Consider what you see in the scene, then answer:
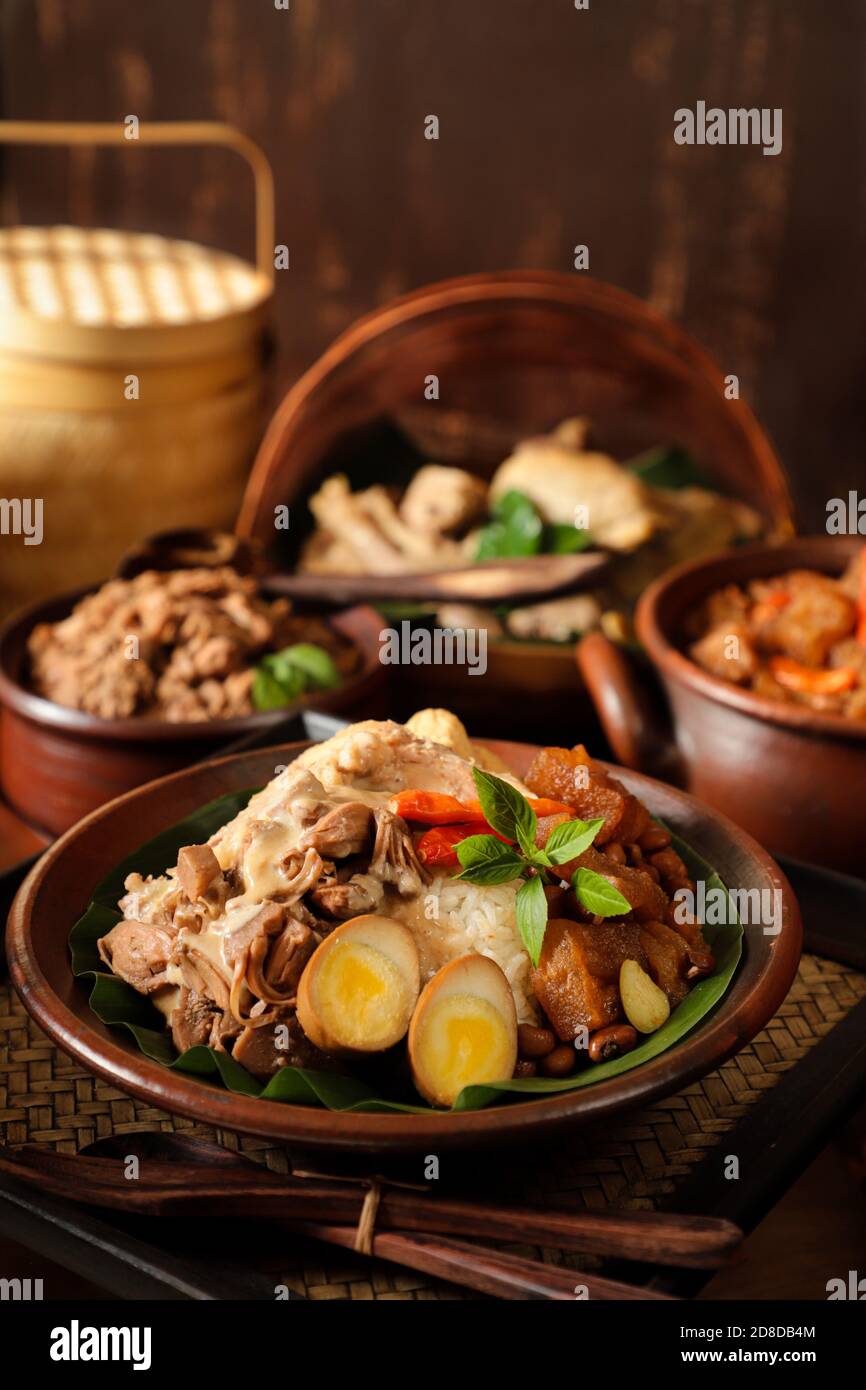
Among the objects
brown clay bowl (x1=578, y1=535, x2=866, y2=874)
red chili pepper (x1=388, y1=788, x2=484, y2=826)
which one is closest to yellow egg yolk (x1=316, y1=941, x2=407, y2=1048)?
red chili pepper (x1=388, y1=788, x2=484, y2=826)

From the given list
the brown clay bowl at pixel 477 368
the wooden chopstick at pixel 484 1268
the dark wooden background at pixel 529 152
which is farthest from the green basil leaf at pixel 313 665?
the dark wooden background at pixel 529 152

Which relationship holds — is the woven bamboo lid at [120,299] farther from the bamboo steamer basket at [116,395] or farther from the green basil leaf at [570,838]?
the green basil leaf at [570,838]

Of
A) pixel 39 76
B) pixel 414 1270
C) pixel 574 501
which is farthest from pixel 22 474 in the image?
pixel 39 76

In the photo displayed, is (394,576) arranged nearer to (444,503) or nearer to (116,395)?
(444,503)

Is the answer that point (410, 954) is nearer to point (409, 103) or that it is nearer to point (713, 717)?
point (713, 717)

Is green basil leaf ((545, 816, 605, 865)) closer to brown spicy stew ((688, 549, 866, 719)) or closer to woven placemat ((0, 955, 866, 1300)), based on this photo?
woven placemat ((0, 955, 866, 1300))

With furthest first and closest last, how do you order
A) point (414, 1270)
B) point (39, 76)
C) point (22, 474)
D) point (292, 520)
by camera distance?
point (39, 76), point (292, 520), point (22, 474), point (414, 1270)
